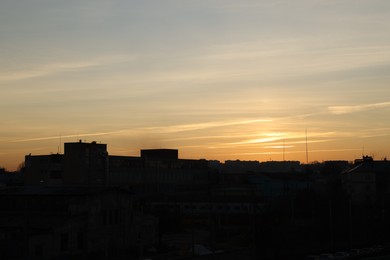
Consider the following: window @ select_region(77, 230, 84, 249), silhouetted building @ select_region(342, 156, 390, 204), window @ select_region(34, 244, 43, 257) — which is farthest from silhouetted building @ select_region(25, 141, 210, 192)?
window @ select_region(34, 244, 43, 257)

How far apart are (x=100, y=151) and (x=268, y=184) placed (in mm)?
37952

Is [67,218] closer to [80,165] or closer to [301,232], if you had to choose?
[301,232]

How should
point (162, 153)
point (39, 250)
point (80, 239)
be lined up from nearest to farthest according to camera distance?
point (39, 250) → point (80, 239) → point (162, 153)

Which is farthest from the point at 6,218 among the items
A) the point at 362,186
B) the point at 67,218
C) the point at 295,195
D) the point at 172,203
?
the point at 362,186

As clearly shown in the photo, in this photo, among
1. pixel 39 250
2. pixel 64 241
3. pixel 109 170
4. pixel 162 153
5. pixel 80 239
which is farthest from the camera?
pixel 162 153

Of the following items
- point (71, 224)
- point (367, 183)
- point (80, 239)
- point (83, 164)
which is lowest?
point (80, 239)

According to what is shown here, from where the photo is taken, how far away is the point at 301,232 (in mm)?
50312

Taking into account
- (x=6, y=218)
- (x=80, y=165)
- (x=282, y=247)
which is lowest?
(x=282, y=247)

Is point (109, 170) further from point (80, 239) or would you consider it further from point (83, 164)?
point (80, 239)

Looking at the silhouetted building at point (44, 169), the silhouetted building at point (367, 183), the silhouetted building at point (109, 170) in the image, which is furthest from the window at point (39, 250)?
the silhouetted building at point (367, 183)

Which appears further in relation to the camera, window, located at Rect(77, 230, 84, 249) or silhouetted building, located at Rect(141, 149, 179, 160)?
silhouetted building, located at Rect(141, 149, 179, 160)

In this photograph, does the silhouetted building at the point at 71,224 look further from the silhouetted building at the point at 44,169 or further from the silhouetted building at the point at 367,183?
the silhouetted building at the point at 367,183

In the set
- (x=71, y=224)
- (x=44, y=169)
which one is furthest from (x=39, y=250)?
(x=44, y=169)

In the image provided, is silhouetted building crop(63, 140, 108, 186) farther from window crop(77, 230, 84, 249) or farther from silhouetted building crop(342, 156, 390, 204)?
window crop(77, 230, 84, 249)
